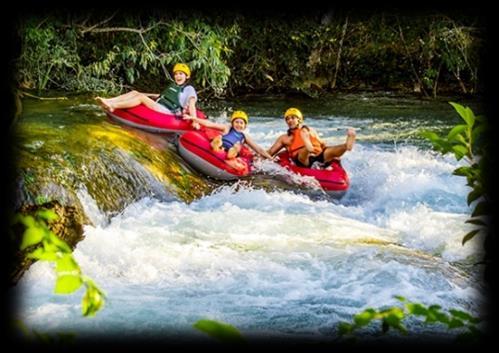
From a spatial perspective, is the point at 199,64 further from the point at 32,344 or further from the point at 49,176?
the point at 32,344

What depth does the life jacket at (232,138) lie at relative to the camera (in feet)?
20.4

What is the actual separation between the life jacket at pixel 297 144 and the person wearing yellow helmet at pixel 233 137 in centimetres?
21

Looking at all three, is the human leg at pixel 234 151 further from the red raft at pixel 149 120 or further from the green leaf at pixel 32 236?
the green leaf at pixel 32 236

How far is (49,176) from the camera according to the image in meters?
4.75

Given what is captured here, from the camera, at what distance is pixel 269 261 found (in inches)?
163

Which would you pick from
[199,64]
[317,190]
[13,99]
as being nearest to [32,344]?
[13,99]

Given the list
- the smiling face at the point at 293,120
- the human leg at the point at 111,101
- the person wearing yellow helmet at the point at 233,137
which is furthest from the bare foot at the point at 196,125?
the smiling face at the point at 293,120

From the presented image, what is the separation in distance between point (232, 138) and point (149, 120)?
0.78 meters

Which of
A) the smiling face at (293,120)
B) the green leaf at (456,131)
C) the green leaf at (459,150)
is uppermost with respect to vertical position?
the smiling face at (293,120)

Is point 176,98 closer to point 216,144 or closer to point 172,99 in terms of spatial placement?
point 172,99

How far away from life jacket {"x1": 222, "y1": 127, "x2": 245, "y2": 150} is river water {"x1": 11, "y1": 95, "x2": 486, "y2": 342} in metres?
0.33

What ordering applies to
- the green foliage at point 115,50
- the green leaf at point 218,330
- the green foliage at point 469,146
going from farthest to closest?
1. the green foliage at point 115,50
2. the green foliage at point 469,146
3. the green leaf at point 218,330

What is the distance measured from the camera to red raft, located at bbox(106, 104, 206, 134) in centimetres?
641

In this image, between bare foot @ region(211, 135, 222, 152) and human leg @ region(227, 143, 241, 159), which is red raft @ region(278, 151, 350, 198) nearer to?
human leg @ region(227, 143, 241, 159)
